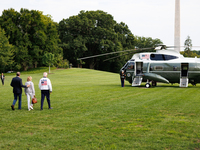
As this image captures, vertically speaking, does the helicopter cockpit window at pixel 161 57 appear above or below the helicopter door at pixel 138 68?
above

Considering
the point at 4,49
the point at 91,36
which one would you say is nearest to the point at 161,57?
the point at 4,49

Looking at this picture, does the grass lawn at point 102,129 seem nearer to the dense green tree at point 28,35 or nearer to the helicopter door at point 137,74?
the helicopter door at point 137,74

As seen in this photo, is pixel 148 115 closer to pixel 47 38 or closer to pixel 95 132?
pixel 95 132

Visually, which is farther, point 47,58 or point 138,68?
point 47,58

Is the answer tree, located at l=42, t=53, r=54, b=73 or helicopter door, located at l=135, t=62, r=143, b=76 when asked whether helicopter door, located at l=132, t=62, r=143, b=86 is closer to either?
helicopter door, located at l=135, t=62, r=143, b=76

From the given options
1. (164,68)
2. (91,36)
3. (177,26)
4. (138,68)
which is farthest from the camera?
(91,36)

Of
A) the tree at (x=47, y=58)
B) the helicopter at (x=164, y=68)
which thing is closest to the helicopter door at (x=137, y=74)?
the helicopter at (x=164, y=68)

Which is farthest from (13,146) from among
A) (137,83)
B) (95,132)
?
(137,83)

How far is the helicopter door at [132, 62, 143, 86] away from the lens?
23808 mm

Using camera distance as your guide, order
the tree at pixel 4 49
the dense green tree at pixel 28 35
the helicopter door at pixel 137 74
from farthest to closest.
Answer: the dense green tree at pixel 28 35 → the tree at pixel 4 49 → the helicopter door at pixel 137 74

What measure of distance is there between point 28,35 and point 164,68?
162 ft

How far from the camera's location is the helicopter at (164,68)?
2253 centimetres

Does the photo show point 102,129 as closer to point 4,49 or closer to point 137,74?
point 137,74

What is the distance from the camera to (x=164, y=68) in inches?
919
